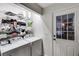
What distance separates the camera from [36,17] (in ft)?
4.86

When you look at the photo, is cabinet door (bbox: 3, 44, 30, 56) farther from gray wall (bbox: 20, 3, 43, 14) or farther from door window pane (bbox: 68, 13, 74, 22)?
door window pane (bbox: 68, 13, 74, 22)

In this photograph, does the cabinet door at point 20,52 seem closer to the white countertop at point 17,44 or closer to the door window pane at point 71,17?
the white countertop at point 17,44

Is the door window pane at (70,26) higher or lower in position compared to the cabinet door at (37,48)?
higher

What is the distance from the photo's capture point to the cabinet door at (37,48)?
4.57 ft

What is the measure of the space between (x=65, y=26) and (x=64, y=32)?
0.10 metres

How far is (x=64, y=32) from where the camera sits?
142cm

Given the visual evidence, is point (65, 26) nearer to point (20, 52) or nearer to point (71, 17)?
point (71, 17)

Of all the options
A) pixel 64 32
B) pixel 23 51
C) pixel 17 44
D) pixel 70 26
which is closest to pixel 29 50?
pixel 23 51

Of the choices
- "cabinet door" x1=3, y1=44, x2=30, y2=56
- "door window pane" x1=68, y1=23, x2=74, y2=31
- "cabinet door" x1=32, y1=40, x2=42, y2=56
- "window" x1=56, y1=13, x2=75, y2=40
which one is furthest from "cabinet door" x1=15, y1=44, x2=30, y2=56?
"door window pane" x1=68, y1=23, x2=74, y2=31

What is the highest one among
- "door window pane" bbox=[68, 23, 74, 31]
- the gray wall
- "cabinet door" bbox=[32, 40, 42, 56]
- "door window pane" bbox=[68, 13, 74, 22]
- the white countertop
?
the gray wall

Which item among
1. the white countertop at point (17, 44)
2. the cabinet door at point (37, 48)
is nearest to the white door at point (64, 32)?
the cabinet door at point (37, 48)

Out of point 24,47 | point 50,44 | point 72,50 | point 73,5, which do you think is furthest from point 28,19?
point 72,50

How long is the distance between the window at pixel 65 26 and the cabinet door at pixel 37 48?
1.22ft

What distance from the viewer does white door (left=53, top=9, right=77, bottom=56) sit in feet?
4.47
